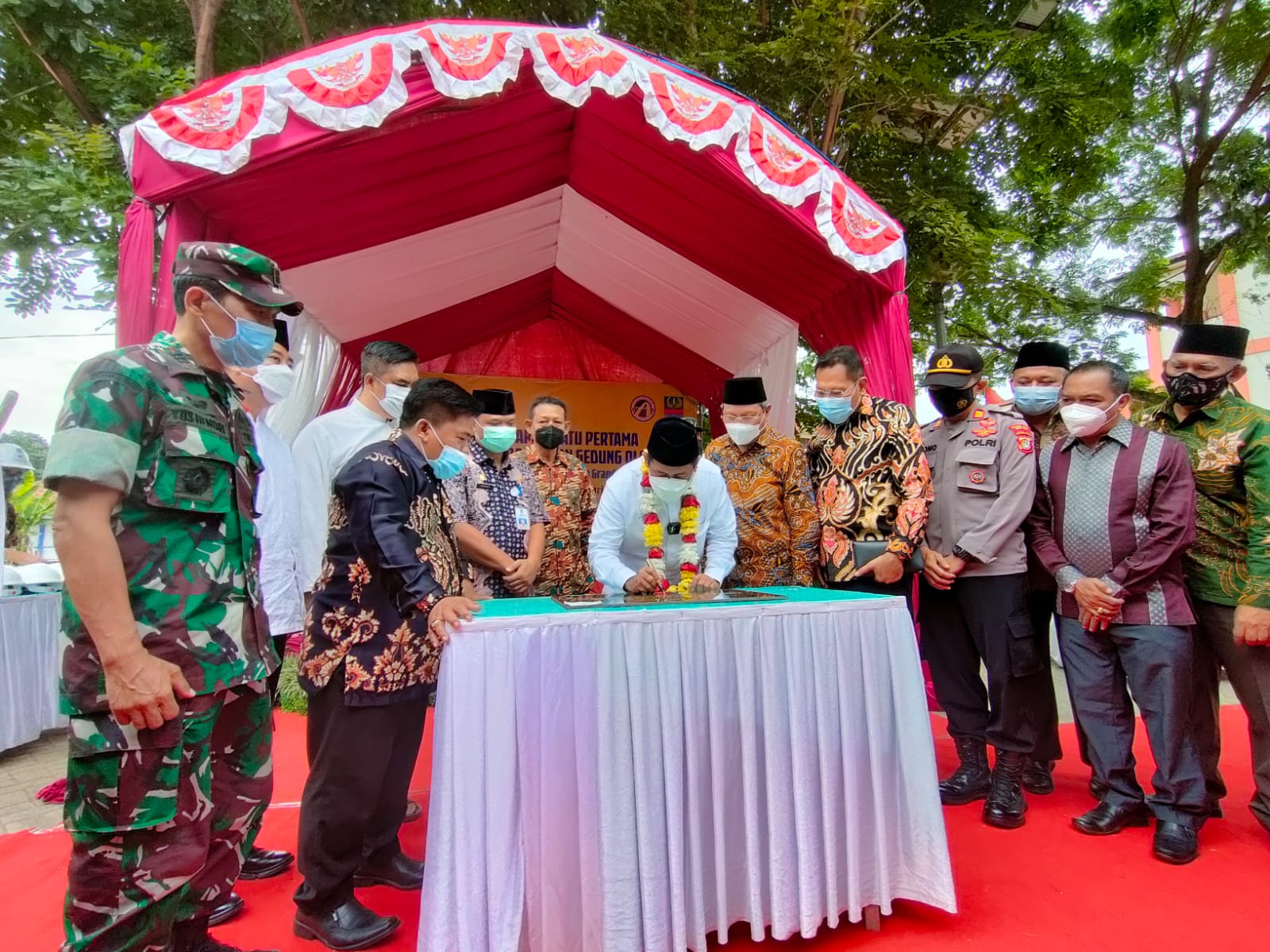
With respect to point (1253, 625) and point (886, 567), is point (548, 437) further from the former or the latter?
point (1253, 625)

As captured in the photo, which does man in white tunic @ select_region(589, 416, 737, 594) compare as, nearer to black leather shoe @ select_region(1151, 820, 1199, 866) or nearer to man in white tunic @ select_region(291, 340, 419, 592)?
man in white tunic @ select_region(291, 340, 419, 592)

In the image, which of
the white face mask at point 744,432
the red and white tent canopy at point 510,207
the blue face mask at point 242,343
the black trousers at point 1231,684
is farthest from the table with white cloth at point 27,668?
the black trousers at point 1231,684

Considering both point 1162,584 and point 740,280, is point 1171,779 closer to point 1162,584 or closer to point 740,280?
point 1162,584

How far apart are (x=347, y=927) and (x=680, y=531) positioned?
1571 millimetres

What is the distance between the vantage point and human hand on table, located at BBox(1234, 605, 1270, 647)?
2426 millimetres

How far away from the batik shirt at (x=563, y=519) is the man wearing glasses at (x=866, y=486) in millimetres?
1218

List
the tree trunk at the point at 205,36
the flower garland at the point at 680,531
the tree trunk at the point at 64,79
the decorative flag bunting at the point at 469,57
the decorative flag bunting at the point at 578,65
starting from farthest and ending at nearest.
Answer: the tree trunk at the point at 64,79, the tree trunk at the point at 205,36, the decorative flag bunting at the point at 578,65, the decorative flag bunting at the point at 469,57, the flower garland at the point at 680,531

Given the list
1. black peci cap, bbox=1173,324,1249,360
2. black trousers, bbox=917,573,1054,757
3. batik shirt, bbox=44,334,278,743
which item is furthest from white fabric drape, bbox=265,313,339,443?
black peci cap, bbox=1173,324,1249,360

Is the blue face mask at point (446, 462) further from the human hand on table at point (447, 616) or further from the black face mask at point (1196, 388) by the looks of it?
the black face mask at point (1196, 388)

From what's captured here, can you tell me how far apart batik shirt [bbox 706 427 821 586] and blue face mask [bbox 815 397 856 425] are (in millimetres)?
223

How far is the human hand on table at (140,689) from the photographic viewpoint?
1.36 metres

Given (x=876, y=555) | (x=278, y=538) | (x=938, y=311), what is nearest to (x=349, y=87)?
(x=278, y=538)

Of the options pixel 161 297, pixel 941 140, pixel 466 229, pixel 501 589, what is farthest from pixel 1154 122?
pixel 161 297

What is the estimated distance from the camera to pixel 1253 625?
2.44 m
